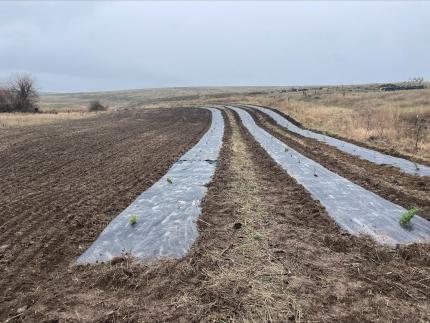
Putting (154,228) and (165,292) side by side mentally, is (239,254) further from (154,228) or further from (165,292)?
(154,228)

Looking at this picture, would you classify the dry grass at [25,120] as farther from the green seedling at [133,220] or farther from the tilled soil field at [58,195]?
the green seedling at [133,220]

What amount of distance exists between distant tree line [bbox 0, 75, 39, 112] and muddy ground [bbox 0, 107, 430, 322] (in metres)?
50.8

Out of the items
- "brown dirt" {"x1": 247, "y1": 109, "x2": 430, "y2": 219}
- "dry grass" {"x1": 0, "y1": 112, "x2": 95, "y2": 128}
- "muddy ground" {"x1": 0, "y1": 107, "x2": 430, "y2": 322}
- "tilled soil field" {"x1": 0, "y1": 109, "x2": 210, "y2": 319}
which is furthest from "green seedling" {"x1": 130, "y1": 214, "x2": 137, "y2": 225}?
"dry grass" {"x1": 0, "y1": 112, "x2": 95, "y2": 128}

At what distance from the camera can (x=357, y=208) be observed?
7.35 meters

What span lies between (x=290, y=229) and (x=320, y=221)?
718 millimetres

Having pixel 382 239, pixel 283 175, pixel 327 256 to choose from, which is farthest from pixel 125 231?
pixel 283 175

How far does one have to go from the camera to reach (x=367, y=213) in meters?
7.06

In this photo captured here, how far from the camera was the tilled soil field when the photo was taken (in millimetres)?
5270

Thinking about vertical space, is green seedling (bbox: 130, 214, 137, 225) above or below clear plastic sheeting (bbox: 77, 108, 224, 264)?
above

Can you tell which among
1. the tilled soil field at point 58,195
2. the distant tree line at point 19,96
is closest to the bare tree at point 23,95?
the distant tree line at point 19,96

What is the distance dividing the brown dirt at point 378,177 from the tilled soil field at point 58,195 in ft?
16.5

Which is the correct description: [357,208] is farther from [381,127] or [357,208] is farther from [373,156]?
[381,127]

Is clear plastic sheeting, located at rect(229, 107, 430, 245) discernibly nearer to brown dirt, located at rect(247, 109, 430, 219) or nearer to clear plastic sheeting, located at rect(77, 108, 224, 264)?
brown dirt, located at rect(247, 109, 430, 219)

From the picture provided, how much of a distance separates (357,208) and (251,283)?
3.64 metres
